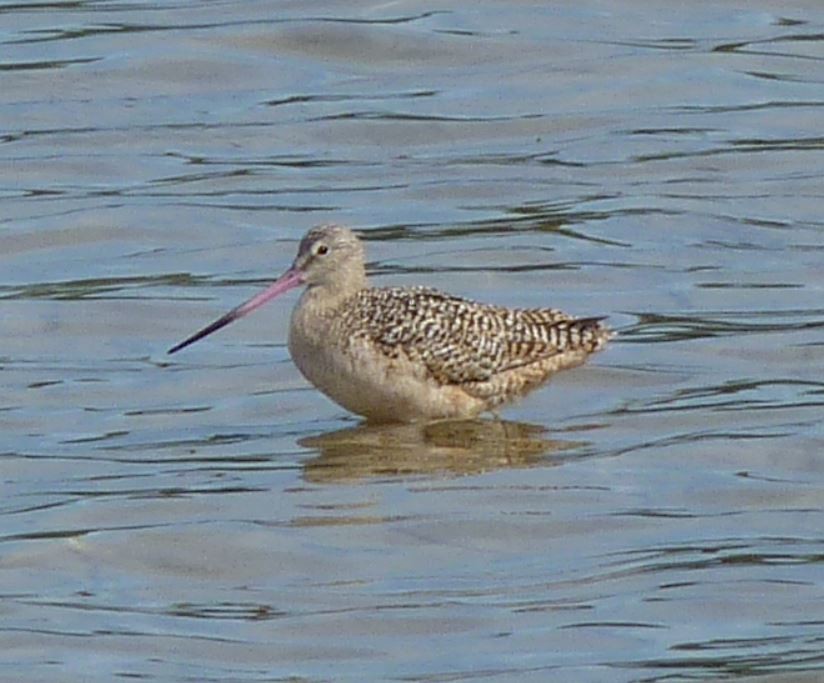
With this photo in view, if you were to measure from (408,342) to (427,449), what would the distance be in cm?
45

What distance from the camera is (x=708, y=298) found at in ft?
42.5

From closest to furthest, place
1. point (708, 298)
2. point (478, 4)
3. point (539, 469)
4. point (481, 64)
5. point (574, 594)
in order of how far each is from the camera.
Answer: point (574, 594), point (539, 469), point (708, 298), point (481, 64), point (478, 4)

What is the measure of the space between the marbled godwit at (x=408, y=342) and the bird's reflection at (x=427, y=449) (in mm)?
83

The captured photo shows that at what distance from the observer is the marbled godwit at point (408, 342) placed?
11.2 meters

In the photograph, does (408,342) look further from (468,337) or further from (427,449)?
(427,449)

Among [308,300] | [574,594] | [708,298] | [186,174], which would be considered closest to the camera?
[574,594]

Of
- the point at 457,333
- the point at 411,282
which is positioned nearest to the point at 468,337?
the point at 457,333

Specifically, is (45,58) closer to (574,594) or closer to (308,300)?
(308,300)

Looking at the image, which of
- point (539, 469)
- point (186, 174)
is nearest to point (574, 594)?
point (539, 469)

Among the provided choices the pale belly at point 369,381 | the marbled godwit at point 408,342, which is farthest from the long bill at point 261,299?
the pale belly at point 369,381

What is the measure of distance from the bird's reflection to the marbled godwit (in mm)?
83

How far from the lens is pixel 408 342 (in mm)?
11227

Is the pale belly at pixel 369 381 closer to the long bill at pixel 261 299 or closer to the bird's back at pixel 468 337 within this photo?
the bird's back at pixel 468 337

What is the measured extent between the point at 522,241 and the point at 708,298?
52.4 inches
